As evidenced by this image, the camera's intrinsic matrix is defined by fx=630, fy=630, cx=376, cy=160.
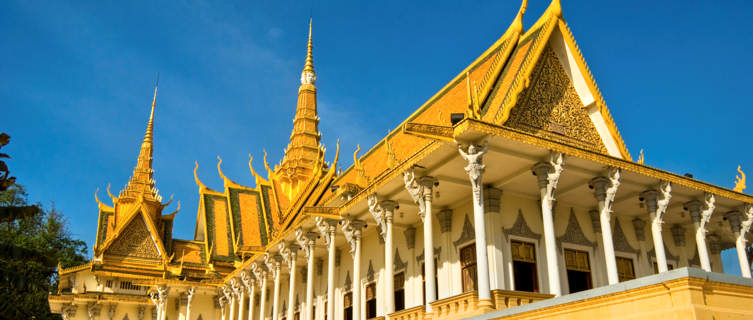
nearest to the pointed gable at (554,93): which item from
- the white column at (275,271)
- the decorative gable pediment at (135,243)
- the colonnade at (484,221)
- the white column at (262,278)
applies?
the colonnade at (484,221)

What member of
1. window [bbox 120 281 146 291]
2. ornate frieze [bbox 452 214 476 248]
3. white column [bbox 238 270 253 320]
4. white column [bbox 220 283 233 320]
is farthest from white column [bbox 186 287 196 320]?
ornate frieze [bbox 452 214 476 248]

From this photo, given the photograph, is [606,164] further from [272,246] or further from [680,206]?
[272,246]

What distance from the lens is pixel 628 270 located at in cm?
1503

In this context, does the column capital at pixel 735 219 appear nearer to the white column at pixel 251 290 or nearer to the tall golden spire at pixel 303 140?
the white column at pixel 251 290

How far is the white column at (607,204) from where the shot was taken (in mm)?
11641

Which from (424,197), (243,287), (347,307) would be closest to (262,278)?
(243,287)

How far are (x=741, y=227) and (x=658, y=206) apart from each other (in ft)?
10.3

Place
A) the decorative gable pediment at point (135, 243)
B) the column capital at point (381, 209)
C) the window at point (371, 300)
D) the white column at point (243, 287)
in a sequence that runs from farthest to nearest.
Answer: the decorative gable pediment at point (135, 243), the white column at point (243, 287), the window at point (371, 300), the column capital at point (381, 209)

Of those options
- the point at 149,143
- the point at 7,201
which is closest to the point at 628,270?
the point at 149,143

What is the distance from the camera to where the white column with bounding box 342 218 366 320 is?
49.0 feet

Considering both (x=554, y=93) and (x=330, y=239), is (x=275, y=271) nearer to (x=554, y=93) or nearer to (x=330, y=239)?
(x=330, y=239)

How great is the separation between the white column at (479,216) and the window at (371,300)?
6.75 meters

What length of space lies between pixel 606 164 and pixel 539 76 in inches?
118

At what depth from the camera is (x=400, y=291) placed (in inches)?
637
